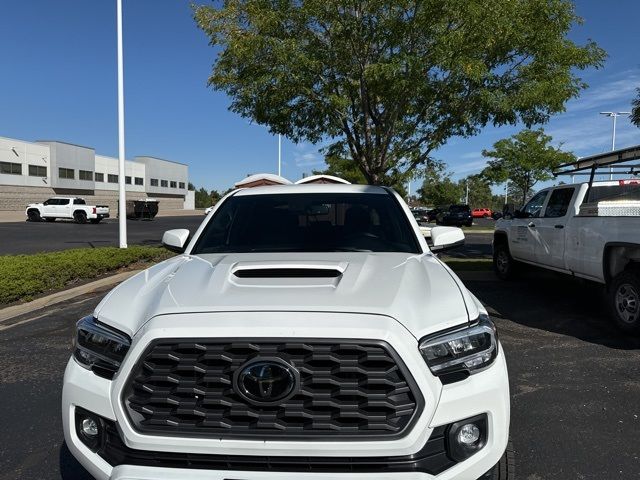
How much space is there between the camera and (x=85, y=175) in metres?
64.0

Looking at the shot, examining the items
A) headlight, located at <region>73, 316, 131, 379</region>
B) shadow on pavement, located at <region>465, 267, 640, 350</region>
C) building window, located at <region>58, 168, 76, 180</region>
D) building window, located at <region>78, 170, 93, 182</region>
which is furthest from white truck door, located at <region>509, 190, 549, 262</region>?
building window, located at <region>78, 170, 93, 182</region>

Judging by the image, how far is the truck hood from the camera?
211cm

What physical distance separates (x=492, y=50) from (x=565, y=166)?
111 inches

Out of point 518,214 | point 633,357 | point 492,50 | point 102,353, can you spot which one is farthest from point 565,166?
point 102,353

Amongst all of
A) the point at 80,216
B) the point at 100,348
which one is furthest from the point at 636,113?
the point at 80,216

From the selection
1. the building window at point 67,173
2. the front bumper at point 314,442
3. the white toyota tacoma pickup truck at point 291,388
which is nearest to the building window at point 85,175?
the building window at point 67,173

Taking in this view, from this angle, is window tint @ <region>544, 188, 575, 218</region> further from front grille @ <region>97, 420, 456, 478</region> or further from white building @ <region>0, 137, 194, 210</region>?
white building @ <region>0, 137, 194, 210</region>

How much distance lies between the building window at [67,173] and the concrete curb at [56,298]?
184ft

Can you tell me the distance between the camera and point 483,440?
2.07m

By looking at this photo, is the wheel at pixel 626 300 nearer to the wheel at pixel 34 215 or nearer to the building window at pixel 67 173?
the wheel at pixel 34 215

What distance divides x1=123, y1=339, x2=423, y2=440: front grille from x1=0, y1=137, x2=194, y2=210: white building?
57661 millimetres

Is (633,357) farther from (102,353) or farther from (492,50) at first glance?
(492,50)

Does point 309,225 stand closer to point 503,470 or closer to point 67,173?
point 503,470

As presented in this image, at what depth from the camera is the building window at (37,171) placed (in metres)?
55.2
